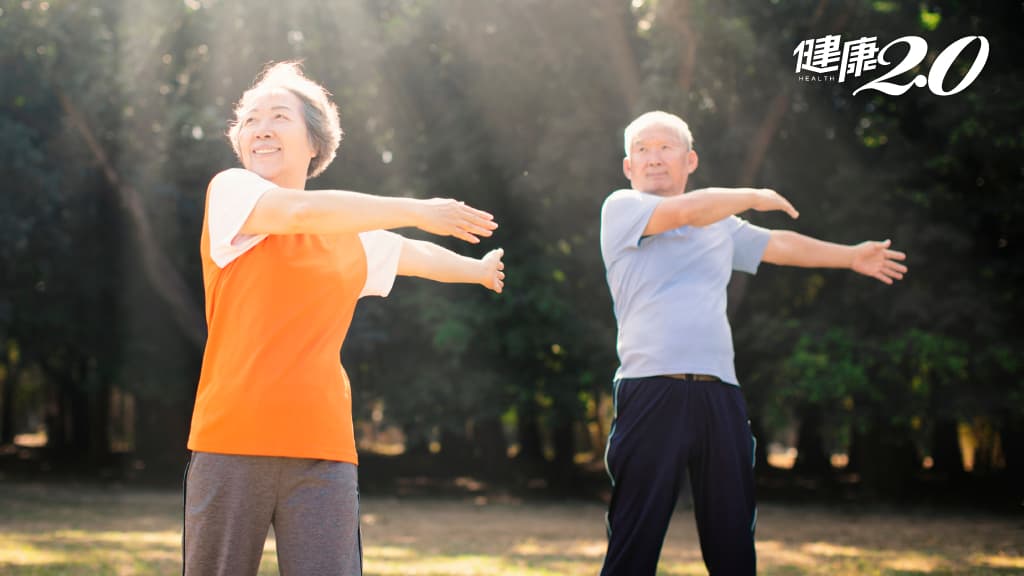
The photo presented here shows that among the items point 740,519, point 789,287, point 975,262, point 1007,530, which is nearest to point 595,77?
point 789,287

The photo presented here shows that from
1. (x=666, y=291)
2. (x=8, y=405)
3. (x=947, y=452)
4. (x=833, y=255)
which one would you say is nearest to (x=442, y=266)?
(x=666, y=291)

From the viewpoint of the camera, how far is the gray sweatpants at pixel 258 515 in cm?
264

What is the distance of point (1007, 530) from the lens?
478 inches

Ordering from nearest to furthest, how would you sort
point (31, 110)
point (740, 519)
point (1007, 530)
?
point (740, 519) → point (1007, 530) → point (31, 110)

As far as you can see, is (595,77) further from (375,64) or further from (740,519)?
(740,519)

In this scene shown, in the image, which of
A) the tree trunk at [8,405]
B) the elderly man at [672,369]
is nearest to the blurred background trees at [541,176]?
the elderly man at [672,369]

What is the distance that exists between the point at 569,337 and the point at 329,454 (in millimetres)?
15129

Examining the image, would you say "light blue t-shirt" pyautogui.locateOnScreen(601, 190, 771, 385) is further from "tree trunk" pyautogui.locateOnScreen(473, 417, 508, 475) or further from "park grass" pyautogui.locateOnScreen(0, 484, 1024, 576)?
"tree trunk" pyautogui.locateOnScreen(473, 417, 508, 475)

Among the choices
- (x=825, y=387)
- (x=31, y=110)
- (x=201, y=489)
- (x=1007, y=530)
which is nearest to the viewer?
(x=201, y=489)

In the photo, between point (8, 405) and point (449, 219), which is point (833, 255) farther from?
point (8, 405)

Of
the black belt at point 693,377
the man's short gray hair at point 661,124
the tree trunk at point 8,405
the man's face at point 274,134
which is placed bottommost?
the tree trunk at point 8,405

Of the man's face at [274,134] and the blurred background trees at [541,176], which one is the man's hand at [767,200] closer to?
the man's face at [274,134]

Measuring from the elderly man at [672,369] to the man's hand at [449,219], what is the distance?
1.21 metres

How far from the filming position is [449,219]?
2.62 metres
